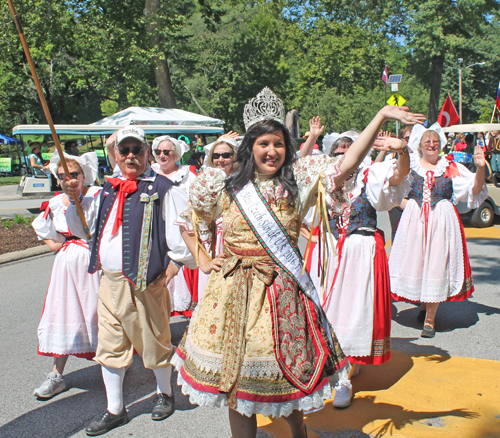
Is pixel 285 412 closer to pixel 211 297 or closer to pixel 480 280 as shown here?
pixel 211 297

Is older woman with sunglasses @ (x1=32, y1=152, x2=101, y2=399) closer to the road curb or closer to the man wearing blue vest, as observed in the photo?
the man wearing blue vest

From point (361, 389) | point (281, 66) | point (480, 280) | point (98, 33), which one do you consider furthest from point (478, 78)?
point (361, 389)

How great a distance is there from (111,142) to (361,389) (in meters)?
2.73

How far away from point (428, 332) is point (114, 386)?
3078 mm

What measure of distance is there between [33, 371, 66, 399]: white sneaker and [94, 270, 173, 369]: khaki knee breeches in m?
0.77

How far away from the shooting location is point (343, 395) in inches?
146

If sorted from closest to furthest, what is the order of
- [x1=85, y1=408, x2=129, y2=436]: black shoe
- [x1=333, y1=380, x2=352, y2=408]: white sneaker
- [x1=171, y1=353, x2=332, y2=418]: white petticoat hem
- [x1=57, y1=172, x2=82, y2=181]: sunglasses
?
[x1=171, y1=353, x2=332, y2=418]: white petticoat hem < [x1=85, y1=408, x2=129, y2=436]: black shoe < [x1=333, y1=380, x2=352, y2=408]: white sneaker < [x1=57, y1=172, x2=82, y2=181]: sunglasses

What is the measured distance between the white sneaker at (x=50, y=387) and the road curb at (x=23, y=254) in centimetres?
542

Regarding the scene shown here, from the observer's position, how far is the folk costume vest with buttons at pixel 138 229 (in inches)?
136

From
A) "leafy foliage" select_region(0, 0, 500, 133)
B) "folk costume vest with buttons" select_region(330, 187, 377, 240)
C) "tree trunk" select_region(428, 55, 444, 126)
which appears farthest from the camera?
"tree trunk" select_region(428, 55, 444, 126)

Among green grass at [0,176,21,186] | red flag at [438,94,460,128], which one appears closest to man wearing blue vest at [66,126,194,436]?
red flag at [438,94,460,128]

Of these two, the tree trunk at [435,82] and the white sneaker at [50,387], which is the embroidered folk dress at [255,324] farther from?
the tree trunk at [435,82]

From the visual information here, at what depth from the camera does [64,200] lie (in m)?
4.17

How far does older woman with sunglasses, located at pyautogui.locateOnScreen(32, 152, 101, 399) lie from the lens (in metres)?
4.02
